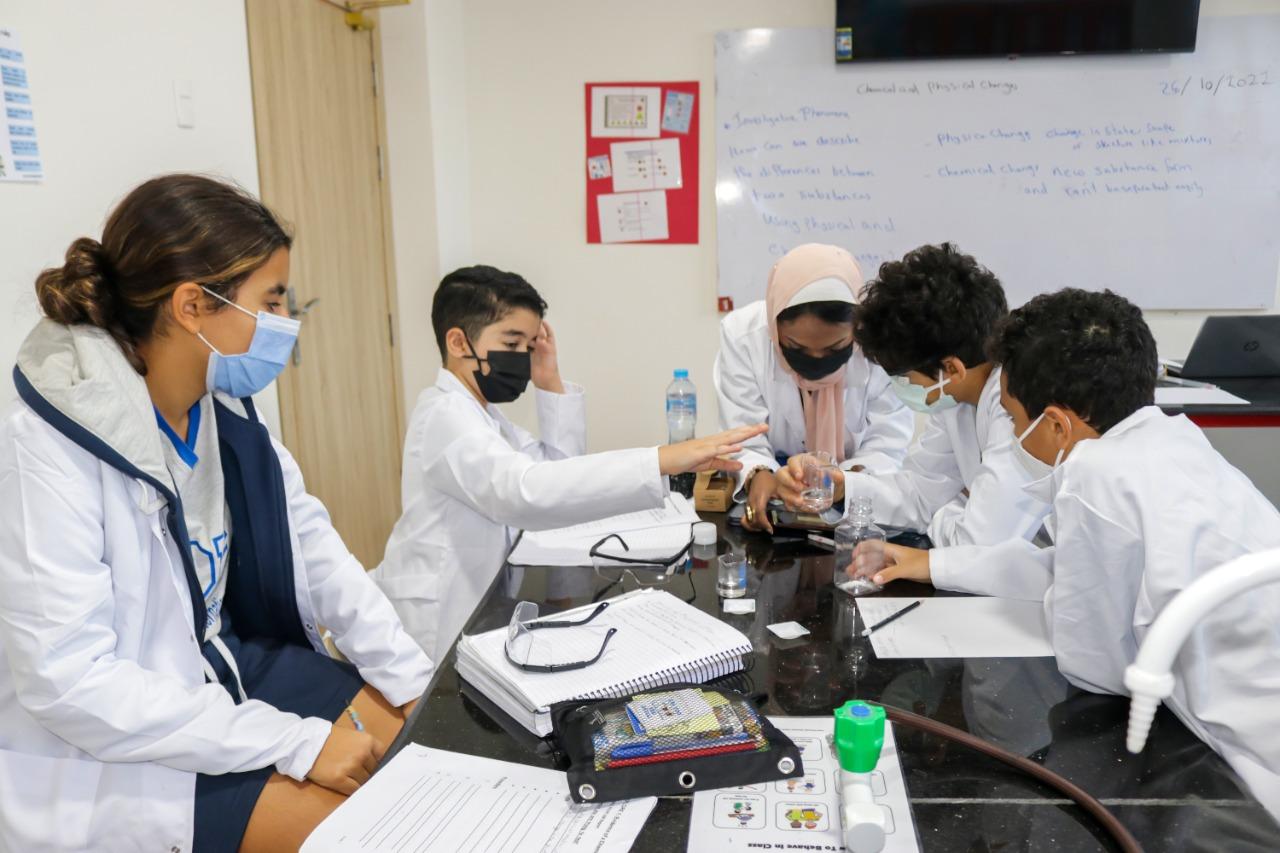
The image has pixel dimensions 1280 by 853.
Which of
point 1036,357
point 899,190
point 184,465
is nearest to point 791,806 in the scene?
point 1036,357

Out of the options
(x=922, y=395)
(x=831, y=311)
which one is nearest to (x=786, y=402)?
(x=831, y=311)

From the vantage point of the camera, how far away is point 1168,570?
1109 millimetres

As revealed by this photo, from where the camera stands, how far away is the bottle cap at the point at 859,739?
2.97ft

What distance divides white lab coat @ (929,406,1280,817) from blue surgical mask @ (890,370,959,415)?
62 centimetres

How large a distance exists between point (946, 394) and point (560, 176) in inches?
91.1

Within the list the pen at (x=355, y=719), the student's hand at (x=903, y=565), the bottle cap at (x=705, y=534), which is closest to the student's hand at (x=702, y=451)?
the bottle cap at (x=705, y=534)

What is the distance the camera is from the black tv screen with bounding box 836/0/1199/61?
132 inches

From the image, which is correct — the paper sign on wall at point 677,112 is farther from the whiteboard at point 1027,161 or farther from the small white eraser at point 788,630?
the small white eraser at point 788,630

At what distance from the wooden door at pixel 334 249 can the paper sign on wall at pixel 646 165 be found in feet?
3.07

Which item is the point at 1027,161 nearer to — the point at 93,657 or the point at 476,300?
the point at 476,300

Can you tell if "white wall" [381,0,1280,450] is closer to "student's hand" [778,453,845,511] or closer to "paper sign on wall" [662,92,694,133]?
"paper sign on wall" [662,92,694,133]

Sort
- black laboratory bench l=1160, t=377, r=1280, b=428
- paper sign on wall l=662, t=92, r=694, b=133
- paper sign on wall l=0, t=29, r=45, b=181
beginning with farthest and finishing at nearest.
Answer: paper sign on wall l=662, t=92, r=694, b=133 < black laboratory bench l=1160, t=377, r=1280, b=428 < paper sign on wall l=0, t=29, r=45, b=181

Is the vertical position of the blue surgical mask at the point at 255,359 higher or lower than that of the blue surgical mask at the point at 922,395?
higher

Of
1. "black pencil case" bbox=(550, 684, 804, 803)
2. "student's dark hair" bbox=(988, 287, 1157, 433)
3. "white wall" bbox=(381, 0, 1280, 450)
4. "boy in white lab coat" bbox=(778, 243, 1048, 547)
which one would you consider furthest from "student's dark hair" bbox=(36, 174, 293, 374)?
"white wall" bbox=(381, 0, 1280, 450)
